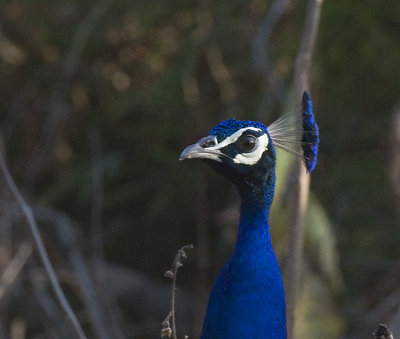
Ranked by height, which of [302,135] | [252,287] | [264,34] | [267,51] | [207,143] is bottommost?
[252,287]

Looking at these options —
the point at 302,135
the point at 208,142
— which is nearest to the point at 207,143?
the point at 208,142

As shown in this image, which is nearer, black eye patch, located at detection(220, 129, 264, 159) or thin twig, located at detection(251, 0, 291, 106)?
black eye patch, located at detection(220, 129, 264, 159)

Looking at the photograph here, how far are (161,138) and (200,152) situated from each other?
5.47 feet

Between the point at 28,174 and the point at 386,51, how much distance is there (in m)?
1.29

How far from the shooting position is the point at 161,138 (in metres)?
2.83

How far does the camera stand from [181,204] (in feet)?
9.31

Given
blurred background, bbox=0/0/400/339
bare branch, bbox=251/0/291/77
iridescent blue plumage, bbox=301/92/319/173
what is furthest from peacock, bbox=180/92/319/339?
blurred background, bbox=0/0/400/339

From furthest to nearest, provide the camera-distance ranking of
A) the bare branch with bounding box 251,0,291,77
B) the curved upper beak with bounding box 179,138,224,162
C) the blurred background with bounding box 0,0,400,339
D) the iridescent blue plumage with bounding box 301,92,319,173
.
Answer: the blurred background with bounding box 0,0,400,339 < the bare branch with bounding box 251,0,291,77 < the iridescent blue plumage with bounding box 301,92,319,173 < the curved upper beak with bounding box 179,138,224,162

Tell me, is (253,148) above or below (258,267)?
above

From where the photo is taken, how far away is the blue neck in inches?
52.6

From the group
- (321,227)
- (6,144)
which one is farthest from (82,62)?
(321,227)

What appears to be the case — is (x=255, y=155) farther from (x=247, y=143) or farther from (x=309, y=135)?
(x=309, y=135)

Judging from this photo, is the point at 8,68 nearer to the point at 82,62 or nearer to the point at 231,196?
the point at 82,62

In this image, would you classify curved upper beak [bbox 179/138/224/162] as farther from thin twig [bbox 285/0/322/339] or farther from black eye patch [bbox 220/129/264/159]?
thin twig [bbox 285/0/322/339]
